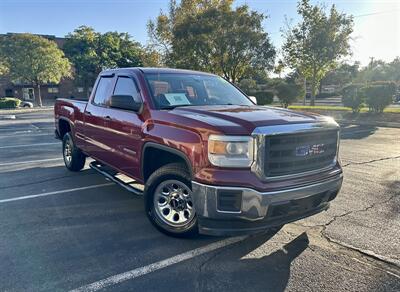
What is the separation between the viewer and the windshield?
420 centimetres

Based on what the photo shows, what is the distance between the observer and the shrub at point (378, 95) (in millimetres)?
16719

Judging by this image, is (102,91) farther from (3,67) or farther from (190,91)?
(3,67)

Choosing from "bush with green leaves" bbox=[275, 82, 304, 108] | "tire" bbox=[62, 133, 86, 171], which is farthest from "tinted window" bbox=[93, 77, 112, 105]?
"bush with green leaves" bbox=[275, 82, 304, 108]

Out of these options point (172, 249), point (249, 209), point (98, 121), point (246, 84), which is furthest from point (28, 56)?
point (249, 209)

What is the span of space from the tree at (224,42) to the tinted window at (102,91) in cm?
1637

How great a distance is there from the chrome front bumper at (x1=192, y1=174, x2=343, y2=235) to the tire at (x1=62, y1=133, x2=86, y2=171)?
4.07m

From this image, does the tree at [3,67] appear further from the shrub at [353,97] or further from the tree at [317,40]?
the shrub at [353,97]

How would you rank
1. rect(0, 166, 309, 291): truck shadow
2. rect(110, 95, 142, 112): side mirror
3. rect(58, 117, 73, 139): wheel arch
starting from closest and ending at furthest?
1. rect(0, 166, 309, 291): truck shadow
2. rect(110, 95, 142, 112): side mirror
3. rect(58, 117, 73, 139): wheel arch

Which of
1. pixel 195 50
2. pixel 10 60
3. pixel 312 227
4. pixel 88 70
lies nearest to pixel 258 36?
pixel 195 50

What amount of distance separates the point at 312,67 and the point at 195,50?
26.6 ft

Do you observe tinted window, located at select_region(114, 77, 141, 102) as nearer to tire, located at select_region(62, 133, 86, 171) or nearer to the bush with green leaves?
tire, located at select_region(62, 133, 86, 171)

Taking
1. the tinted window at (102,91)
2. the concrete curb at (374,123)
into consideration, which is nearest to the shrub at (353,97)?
the concrete curb at (374,123)

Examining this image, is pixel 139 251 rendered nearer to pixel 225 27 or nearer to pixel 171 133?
pixel 171 133

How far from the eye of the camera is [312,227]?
13.4ft
